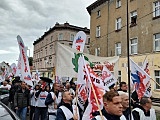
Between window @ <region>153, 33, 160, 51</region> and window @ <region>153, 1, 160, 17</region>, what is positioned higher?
window @ <region>153, 1, 160, 17</region>

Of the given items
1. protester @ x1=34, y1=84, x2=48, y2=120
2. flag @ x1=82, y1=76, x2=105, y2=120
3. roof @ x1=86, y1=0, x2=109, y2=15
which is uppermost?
roof @ x1=86, y1=0, x2=109, y2=15

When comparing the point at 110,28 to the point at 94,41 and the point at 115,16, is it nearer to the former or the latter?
the point at 115,16

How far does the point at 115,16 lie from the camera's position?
88.5 feet

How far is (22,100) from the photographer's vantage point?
25.0 ft

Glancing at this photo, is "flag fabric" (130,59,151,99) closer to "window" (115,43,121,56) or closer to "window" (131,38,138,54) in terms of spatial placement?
"window" (131,38,138,54)

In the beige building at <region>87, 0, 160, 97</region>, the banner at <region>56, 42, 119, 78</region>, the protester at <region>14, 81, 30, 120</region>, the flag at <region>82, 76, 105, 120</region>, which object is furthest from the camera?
the beige building at <region>87, 0, 160, 97</region>

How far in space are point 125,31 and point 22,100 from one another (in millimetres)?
18678

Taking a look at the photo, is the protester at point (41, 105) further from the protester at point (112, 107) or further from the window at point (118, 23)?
the window at point (118, 23)

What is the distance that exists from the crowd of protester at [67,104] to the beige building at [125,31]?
13662 millimetres

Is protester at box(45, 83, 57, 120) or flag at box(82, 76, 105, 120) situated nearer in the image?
flag at box(82, 76, 105, 120)

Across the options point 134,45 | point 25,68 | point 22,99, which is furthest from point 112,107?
point 134,45

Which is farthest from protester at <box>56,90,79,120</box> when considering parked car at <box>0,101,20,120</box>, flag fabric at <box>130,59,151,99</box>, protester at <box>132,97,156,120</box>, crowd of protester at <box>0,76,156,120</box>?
flag fabric at <box>130,59,151,99</box>

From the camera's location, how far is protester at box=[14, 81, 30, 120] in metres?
7.62

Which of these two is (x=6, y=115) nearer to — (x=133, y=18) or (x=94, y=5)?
(x=133, y=18)
